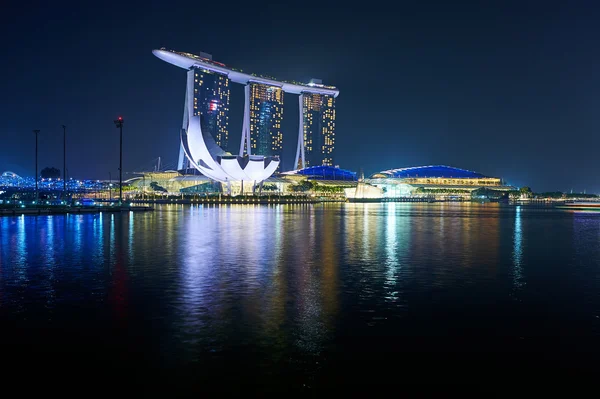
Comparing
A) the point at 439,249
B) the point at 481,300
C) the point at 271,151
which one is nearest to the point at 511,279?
the point at 481,300

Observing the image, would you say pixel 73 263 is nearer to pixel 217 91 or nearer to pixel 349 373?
pixel 349 373

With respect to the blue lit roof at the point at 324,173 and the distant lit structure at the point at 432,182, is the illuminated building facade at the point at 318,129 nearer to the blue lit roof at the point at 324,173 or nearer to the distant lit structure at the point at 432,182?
the distant lit structure at the point at 432,182

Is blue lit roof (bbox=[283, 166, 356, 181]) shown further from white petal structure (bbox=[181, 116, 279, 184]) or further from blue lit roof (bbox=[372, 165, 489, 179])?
white petal structure (bbox=[181, 116, 279, 184])

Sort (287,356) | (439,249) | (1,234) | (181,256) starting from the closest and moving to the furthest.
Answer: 1. (287,356)
2. (181,256)
3. (439,249)
4. (1,234)

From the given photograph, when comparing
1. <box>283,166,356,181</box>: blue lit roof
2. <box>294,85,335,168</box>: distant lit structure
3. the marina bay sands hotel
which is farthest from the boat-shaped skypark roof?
<box>283,166,356,181</box>: blue lit roof

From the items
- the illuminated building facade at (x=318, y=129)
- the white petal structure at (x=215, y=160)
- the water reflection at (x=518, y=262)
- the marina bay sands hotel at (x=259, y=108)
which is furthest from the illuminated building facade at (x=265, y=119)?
the water reflection at (x=518, y=262)

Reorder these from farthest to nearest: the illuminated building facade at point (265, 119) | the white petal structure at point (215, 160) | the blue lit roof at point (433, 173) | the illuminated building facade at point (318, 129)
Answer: the illuminated building facade at point (318, 129) < the illuminated building facade at point (265, 119) < the blue lit roof at point (433, 173) < the white petal structure at point (215, 160)

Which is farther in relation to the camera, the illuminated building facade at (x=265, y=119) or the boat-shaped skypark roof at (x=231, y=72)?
the illuminated building facade at (x=265, y=119)
